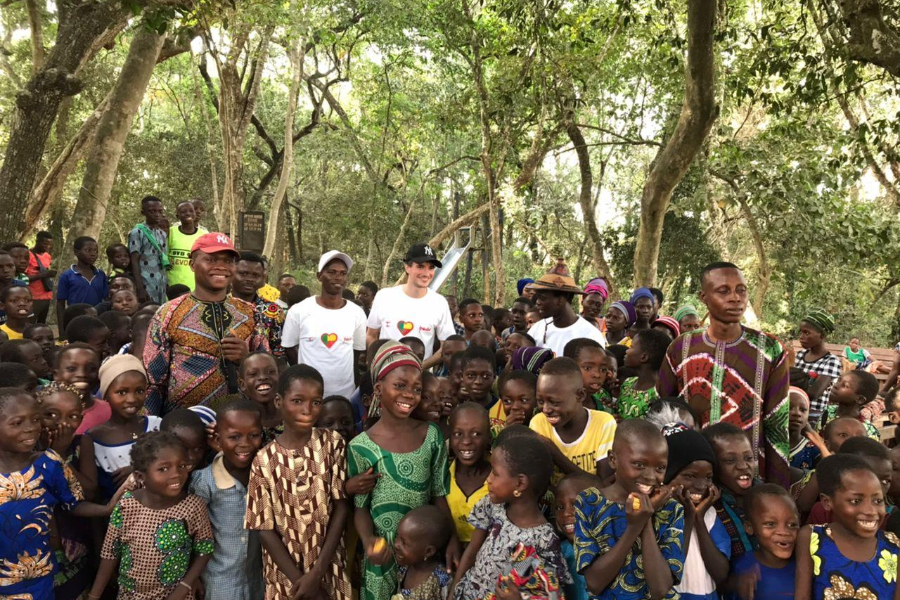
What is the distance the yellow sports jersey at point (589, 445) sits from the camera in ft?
9.34

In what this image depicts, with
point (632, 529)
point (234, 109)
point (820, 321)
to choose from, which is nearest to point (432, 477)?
point (632, 529)

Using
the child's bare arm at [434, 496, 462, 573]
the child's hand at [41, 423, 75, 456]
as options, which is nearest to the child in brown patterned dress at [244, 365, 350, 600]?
the child's bare arm at [434, 496, 462, 573]

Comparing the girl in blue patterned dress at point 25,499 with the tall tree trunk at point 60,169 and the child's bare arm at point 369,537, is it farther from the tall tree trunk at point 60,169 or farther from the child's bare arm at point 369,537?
the tall tree trunk at point 60,169

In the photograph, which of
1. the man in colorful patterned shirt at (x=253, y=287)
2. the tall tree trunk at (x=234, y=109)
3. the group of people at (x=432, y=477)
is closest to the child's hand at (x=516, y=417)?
the group of people at (x=432, y=477)

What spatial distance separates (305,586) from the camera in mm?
2775

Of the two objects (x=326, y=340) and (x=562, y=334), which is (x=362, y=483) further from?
(x=562, y=334)

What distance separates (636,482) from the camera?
2.26m

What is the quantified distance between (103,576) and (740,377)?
295 cm

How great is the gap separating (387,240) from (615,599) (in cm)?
1638

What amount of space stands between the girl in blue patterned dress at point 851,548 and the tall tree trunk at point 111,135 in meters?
9.55

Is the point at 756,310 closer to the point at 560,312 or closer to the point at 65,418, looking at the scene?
the point at 560,312

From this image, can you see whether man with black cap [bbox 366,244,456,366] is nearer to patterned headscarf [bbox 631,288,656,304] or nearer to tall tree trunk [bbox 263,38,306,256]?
patterned headscarf [bbox 631,288,656,304]

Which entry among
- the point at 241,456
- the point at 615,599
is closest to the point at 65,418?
the point at 241,456

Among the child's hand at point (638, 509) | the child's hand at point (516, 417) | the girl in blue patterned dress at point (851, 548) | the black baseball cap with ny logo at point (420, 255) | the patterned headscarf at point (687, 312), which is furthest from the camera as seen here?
the patterned headscarf at point (687, 312)
